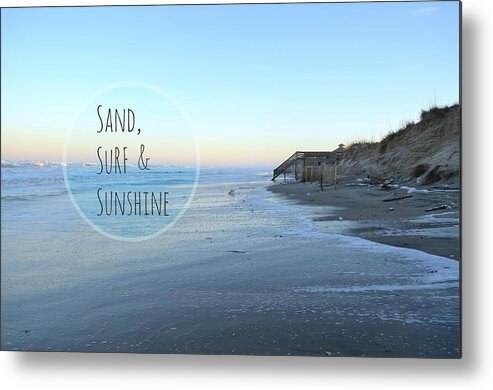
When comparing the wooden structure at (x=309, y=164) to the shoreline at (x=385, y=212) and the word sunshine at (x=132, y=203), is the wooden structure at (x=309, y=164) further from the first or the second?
the word sunshine at (x=132, y=203)

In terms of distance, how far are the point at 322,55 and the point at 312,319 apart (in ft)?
4.50

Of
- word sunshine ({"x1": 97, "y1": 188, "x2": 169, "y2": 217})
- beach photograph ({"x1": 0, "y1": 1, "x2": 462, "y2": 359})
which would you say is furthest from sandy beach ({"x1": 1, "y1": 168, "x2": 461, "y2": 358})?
word sunshine ({"x1": 97, "y1": 188, "x2": 169, "y2": 217})

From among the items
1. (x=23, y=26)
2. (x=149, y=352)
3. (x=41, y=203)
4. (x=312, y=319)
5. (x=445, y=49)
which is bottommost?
(x=149, y=352)

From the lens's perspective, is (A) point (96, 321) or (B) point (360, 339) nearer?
(B) point (360, 339)

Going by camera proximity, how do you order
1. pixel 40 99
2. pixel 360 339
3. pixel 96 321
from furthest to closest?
pixel 40 99 < pixel 96 321 < pixel 360 339

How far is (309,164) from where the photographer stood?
288 centimetres

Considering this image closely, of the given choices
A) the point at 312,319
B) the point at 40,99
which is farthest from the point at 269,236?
the point at 40,99

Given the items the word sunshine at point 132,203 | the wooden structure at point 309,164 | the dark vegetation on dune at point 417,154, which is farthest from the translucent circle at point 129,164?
the dark vegetation on dune at point 417,154

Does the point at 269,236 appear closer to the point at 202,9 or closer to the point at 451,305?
the point at 451,305

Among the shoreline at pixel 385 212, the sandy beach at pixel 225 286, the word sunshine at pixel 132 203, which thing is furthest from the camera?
the word sunshine at pixel 132 203

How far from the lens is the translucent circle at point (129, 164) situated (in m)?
2.73

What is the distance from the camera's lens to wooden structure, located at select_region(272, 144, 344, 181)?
9.23 feet

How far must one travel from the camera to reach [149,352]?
2574mm

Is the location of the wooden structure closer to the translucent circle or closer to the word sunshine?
the translucent circle
